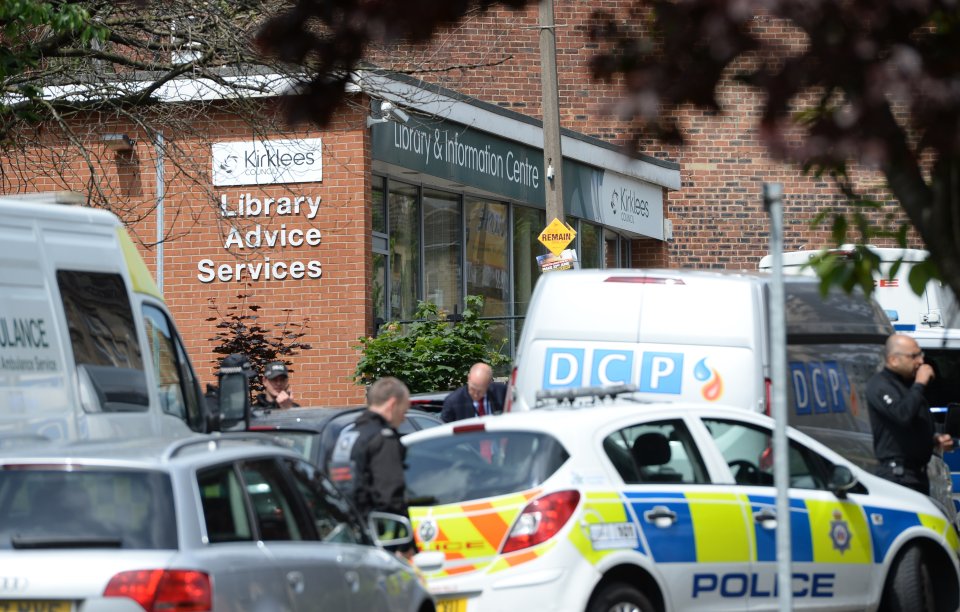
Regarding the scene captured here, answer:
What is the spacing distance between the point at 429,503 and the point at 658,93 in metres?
4.96

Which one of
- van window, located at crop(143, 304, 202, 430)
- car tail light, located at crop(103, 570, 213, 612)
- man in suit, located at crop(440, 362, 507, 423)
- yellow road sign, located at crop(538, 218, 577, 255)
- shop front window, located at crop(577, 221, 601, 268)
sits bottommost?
car tail light, located at crop(103, 570, 213, 612)

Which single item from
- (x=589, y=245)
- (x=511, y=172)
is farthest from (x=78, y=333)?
(x=589, y=245)

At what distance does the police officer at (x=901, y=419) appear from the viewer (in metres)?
11.5

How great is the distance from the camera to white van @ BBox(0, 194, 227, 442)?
26.9 ft

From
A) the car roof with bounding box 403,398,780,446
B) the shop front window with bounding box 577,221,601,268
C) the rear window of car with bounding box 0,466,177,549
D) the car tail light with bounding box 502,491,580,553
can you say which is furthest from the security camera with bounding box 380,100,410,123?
the rear window of car with bounding box 0,466,177,549

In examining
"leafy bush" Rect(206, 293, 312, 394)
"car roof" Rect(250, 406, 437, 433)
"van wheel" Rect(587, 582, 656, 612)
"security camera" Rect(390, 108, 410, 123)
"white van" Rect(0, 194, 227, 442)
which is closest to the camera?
→ "white van" Rect(0, 194, 227, 442)

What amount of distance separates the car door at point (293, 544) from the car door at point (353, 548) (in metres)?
0.04

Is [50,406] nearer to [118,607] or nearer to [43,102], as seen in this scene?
[118,607]

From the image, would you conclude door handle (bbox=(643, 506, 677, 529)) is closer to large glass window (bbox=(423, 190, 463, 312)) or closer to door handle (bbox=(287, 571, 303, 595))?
door handle (bbox=(287, 571, 303, 595))

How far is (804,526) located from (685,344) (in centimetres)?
229

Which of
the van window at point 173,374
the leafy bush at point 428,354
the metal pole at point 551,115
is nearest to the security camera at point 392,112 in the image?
the metal pole at point 551,115

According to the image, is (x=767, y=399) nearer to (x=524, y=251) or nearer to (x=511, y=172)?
(x=511, y=172)

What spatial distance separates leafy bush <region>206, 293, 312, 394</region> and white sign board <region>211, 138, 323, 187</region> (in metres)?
1.44

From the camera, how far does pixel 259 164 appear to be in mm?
19625
